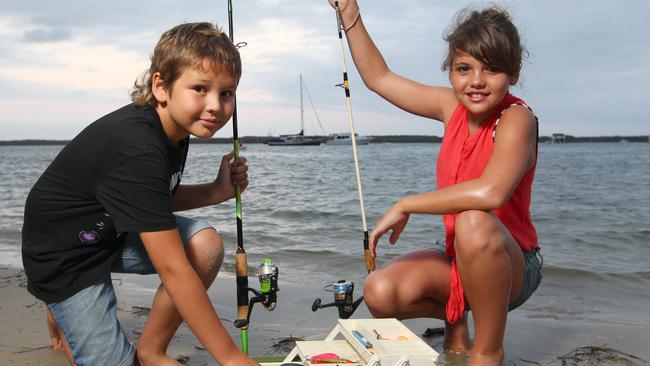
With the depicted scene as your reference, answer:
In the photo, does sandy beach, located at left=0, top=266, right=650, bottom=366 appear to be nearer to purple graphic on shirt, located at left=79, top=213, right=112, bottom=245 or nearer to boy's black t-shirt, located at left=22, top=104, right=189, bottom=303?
boy's black t-shirt, located at left=22, top=104, right=189, bottom=303

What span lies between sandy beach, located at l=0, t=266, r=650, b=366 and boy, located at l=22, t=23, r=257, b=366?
1.76ft

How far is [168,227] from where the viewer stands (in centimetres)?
208

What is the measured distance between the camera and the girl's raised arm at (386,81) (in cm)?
302

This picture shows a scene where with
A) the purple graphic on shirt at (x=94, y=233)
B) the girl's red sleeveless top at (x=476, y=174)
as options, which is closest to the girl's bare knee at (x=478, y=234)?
the girl's red sleeveless top at (x=476, y=174)

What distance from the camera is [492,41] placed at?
251 cm

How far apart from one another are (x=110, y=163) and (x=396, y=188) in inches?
479

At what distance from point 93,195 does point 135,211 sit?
0.34 metres

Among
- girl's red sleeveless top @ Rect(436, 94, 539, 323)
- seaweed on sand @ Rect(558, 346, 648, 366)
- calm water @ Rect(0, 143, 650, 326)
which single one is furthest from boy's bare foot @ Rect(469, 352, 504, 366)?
calm water @ Rect(0, 143, 650, 326)

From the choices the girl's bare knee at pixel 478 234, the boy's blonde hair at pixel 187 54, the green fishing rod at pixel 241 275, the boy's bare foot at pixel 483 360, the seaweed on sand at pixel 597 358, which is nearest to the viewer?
the boy's blonde hair at pixel 187 54

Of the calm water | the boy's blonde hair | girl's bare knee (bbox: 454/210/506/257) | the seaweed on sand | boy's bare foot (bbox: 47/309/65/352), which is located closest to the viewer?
the boy's blonde hair

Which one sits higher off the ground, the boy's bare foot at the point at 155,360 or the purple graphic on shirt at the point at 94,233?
the purple graphic on shirt at the point at 94,233

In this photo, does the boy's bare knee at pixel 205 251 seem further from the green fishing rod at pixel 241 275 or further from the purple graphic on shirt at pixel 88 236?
the purple graphic on shirt at pixel 88 236

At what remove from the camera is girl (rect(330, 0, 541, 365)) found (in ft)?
7.88

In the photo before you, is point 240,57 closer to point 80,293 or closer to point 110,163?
point 110,163
